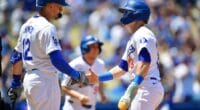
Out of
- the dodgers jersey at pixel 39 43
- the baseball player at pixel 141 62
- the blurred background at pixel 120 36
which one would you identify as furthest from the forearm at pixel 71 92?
the blurred background at pixel 120 36

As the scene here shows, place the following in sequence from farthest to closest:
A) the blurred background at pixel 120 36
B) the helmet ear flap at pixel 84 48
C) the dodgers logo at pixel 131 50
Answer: the blurred background at pixel 120 36 < the helmet ear flap at pixel 84 48 < the dodgers logo at pixel 131 50

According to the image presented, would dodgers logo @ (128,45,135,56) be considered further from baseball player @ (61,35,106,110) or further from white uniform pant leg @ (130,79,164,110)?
baseball player @ (61,35,106,110)

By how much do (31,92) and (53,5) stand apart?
3.34 feet

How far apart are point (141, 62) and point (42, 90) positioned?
1.16 metres

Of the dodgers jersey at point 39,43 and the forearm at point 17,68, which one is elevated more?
the dodgers jersey at point 39,43

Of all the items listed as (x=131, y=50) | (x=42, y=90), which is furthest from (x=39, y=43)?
(x=131, y=50)

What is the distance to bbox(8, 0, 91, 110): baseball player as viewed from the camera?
827cm

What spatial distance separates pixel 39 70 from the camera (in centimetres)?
841

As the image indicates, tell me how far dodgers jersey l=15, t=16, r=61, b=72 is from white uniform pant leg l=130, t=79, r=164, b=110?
3.38ft

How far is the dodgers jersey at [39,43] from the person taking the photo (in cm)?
823

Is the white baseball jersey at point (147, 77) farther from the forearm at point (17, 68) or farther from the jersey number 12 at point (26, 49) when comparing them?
the forearm at point (17, 68)

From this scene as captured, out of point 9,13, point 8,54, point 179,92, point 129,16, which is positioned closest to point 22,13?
point 9,13

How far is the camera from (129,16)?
8.91 m

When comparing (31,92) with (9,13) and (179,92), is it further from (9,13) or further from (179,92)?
(9,13)
